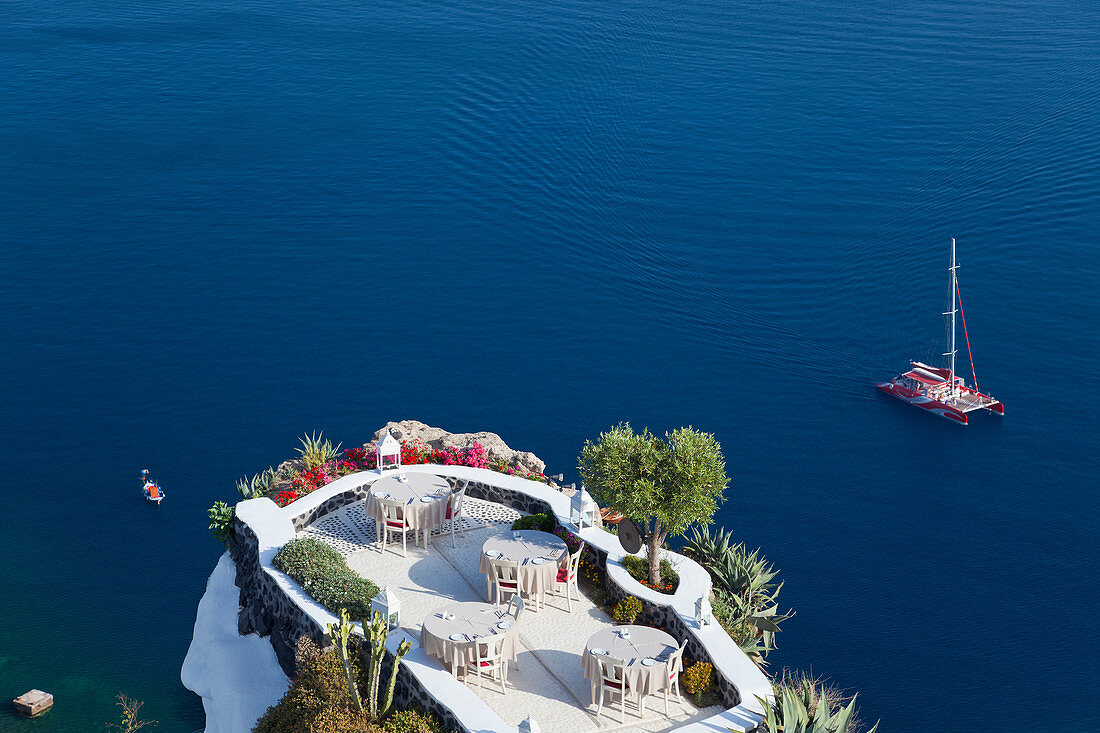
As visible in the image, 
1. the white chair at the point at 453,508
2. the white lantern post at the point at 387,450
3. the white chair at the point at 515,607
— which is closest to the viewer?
the white chair at the point at 515,607

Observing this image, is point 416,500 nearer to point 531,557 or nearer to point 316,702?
point 531,557

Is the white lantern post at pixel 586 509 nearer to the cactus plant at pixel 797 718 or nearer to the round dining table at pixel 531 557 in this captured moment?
the round dining table at pixel 531 557

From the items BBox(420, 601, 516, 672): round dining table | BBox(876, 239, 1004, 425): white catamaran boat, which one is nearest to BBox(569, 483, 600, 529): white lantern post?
BBox(420, 601, 516, 672): round dining table

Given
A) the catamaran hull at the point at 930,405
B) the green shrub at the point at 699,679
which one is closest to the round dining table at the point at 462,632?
the green shrub at the point at 699,679

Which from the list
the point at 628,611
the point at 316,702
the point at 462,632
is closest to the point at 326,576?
the point at 316,702

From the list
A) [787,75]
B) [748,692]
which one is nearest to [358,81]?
[787,75]

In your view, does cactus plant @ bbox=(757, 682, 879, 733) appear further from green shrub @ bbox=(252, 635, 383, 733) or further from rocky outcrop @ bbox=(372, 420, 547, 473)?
rocky outcrop @ bbox=(372, 420, 547, 473)

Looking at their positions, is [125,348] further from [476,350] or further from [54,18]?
[54,18]
